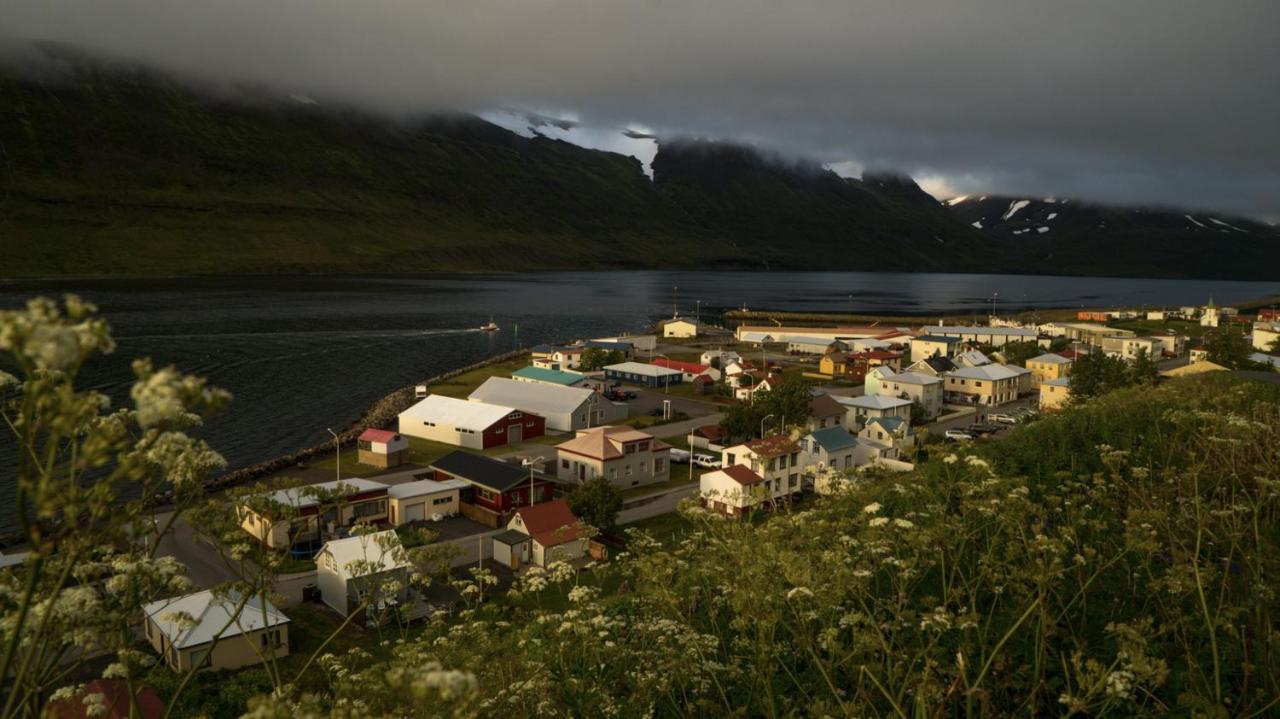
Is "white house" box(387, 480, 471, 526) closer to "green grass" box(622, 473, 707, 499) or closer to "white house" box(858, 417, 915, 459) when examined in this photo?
"green grass" box(622, 473, 707, 499)

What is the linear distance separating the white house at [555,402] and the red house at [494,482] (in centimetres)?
1428

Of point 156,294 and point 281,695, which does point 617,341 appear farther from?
point 156,294

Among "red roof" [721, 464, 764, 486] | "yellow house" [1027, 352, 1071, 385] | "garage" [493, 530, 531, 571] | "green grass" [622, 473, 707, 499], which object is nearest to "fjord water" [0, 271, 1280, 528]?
"green grass" [622, 473, 707, 499]

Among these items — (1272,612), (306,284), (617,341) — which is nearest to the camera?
(1272,612)

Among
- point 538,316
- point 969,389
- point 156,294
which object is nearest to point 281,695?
point 969,389

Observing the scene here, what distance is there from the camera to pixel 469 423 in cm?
4812

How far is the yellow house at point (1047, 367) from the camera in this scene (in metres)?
71.8

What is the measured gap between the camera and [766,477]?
116ft

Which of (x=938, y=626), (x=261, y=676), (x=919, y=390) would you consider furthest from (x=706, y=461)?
(x=938, y=626)

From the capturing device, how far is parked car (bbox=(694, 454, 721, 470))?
4409 centimetres

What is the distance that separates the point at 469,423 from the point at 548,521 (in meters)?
19.7

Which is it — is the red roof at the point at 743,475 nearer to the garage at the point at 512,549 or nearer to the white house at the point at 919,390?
the garage at the point at 512,549

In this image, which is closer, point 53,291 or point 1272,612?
point 1272,612

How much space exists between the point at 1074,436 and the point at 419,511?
27263 millimetres
